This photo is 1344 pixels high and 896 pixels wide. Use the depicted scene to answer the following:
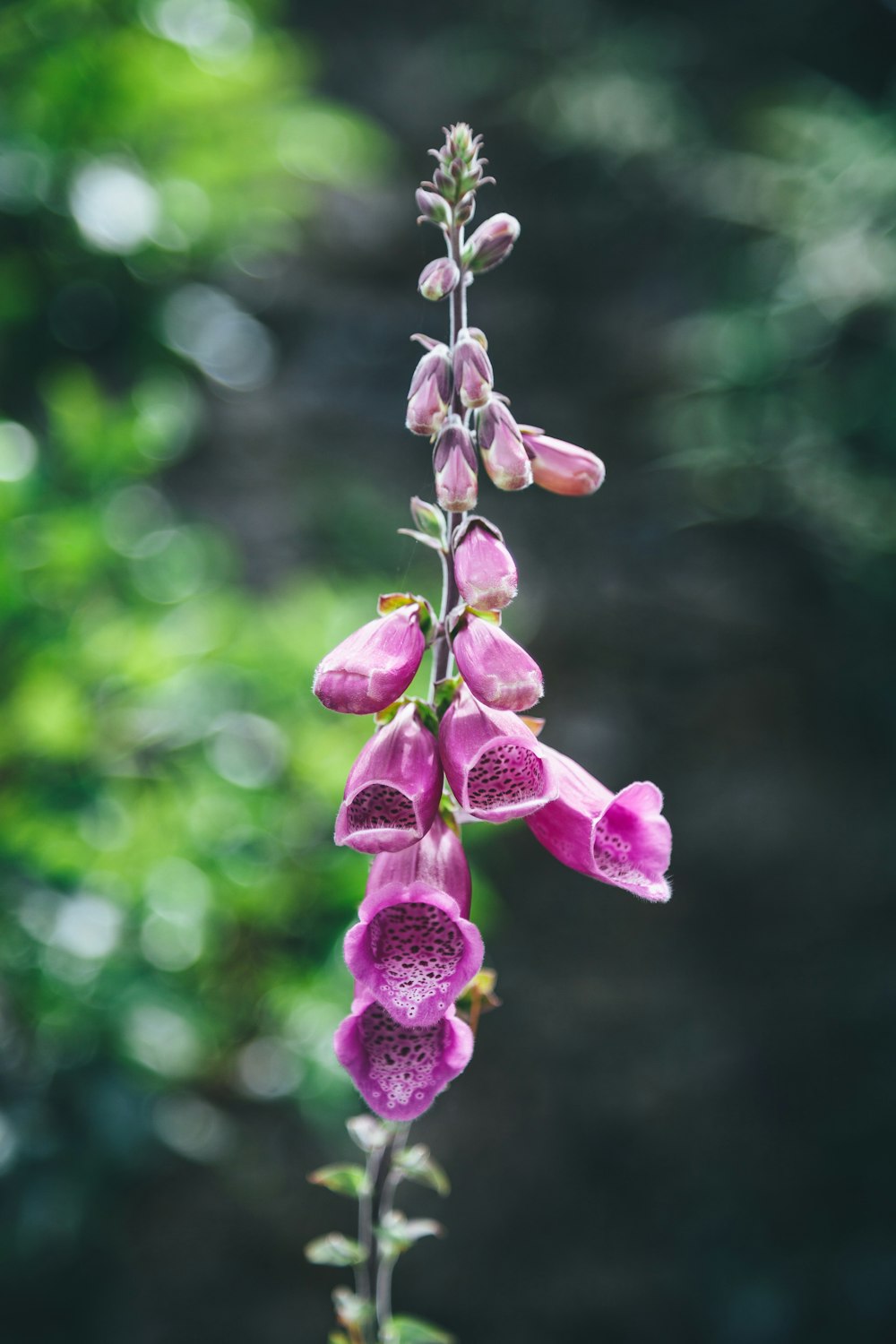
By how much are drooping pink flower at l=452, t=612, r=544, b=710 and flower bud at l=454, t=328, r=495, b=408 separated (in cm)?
12

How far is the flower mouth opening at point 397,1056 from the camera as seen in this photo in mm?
490

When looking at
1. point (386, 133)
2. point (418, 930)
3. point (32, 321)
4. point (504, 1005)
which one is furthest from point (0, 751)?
point (386, 133)

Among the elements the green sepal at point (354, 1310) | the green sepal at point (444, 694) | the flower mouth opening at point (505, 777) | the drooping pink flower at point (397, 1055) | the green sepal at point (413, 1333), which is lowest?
the green sepal at point (413, 1333)

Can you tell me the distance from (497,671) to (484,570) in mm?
52

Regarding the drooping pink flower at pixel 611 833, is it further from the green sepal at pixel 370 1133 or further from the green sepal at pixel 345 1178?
the green sepal at pixel 345 1178

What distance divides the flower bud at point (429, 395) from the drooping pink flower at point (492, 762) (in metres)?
0.15

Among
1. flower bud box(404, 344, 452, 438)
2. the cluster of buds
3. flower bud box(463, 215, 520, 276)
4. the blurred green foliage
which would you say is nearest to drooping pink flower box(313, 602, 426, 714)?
the cluster of buds

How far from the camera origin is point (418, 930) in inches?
20.8

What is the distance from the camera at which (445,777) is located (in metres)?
0.54

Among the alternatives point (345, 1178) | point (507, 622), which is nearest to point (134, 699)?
point (345, 1178)

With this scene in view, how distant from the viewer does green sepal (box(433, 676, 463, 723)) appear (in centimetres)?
56

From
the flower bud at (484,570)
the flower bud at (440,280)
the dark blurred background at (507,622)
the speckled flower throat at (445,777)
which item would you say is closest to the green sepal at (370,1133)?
the speckled flower throat at (445,777)

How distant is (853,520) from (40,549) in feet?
5.25

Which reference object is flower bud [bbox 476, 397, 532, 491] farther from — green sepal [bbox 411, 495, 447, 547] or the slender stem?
the slender stem
